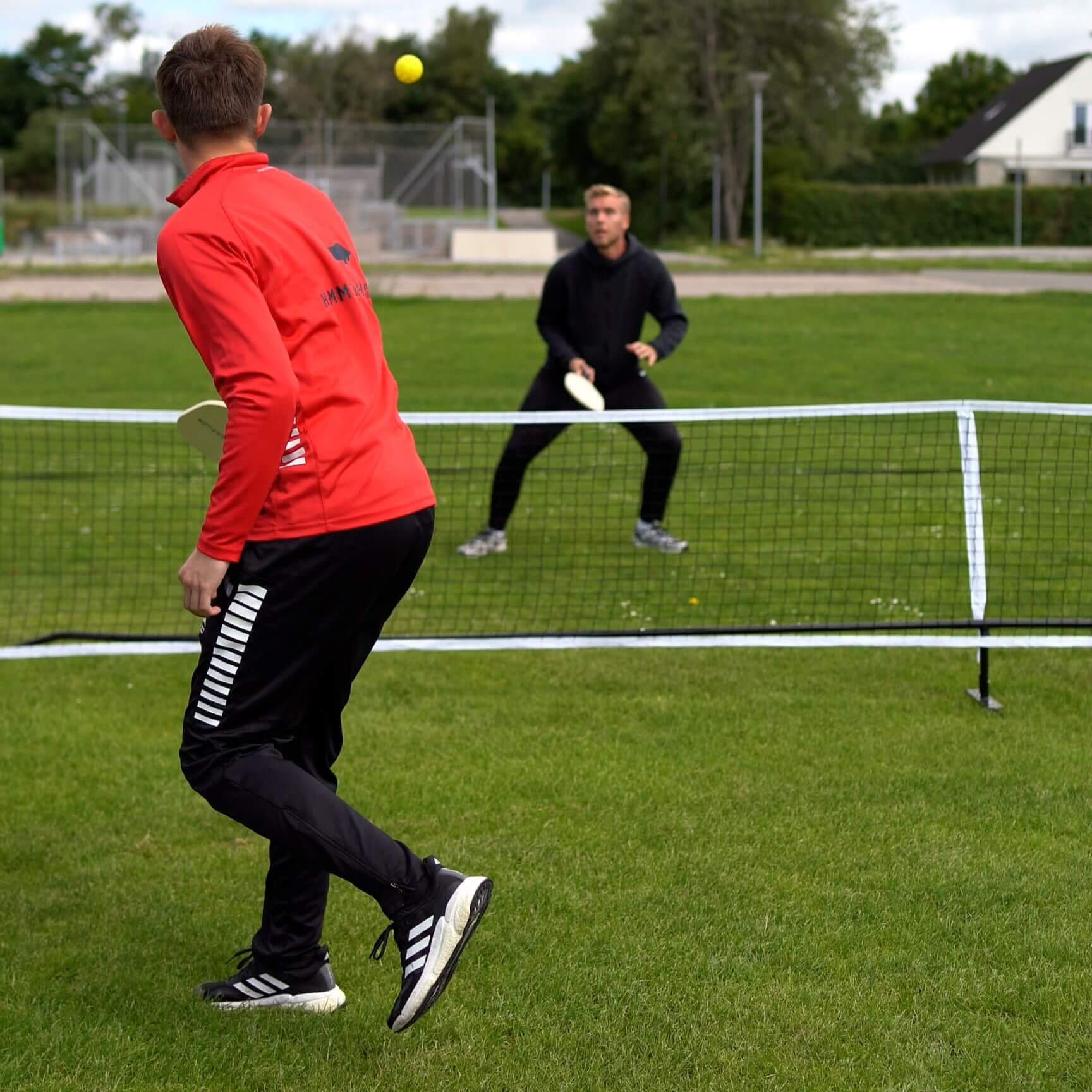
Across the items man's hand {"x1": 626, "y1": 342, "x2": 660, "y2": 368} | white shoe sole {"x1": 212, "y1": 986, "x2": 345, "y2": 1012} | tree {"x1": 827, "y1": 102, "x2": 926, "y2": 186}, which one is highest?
tree {"x1": 827, "y1": 102, "x2": 926, "y2": 186}

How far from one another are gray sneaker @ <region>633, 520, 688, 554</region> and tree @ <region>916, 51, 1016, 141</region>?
85.1 metres

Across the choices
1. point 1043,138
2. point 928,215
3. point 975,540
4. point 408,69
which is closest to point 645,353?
point 408,69

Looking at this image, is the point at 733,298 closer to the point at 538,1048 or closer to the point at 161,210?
the point at 161,210

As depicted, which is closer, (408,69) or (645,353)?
(408,69)

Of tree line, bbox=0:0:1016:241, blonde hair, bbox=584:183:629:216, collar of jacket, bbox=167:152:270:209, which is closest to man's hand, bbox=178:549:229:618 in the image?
collar of jacket, bbox=167:152:270:209

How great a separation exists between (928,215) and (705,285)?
86.4 feet

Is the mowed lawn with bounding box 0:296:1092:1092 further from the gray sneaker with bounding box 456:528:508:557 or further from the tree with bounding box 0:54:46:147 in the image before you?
the tree with bounding box 0:54:46:147

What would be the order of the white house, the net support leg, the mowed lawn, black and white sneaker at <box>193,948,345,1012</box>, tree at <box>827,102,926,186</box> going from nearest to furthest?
1. the mowed lawn
2. black and white sneaker at <box>193,948,345,1012</box>
3. the net support leg
4. tree at <box>827,102,926,186</box>
5. the white house

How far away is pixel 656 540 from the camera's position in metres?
9.38

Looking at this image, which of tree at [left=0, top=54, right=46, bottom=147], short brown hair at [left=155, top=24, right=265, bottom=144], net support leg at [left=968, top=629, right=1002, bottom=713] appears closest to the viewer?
short brown hair at [left=155, top=24, right=265, bottom=144]

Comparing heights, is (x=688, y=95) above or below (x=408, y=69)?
above

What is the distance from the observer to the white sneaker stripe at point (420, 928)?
3.35 metres

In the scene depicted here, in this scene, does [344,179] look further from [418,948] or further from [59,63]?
[59,63]

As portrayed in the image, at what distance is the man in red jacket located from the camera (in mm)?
3051
